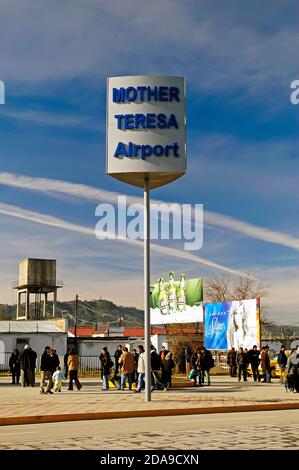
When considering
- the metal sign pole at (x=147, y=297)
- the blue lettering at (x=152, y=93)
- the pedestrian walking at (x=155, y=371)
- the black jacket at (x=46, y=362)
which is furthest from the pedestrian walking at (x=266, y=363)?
the blue lettering at (x=152, y=93)

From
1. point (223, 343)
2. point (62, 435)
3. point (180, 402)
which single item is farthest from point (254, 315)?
point (62, 435)

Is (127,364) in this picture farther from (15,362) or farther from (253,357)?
(15,362)

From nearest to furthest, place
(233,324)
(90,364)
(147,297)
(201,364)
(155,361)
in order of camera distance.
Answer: (147,297) → (155,361) → (201,364) → (233,324) → (90,364)

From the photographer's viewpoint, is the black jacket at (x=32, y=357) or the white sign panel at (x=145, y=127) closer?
the white sign panel at (x=145, y=127)

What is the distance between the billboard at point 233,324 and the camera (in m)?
44.4

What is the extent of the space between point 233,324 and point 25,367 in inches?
859

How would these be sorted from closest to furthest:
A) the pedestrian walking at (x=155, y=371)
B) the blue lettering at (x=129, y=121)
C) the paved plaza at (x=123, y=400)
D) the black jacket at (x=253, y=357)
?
the paved plaza at (x=123, y=400) < the blue lettering at (x=129, y=121) < the pedestrian walking at (x=155, y=371) < the black jacket at (x=253, y=357)

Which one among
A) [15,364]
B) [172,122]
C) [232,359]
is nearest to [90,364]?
[232,359]

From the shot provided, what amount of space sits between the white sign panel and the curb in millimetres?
7230

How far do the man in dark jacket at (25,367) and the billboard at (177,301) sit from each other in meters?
35.0

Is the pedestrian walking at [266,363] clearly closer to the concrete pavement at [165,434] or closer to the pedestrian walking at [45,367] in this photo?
the pedestrian walking at [45,367]

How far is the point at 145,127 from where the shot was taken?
21.6 meters

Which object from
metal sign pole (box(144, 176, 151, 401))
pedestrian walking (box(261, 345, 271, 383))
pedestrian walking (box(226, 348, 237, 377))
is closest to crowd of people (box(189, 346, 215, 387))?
pedestrian walking (box(261, 345, 271, 383))
